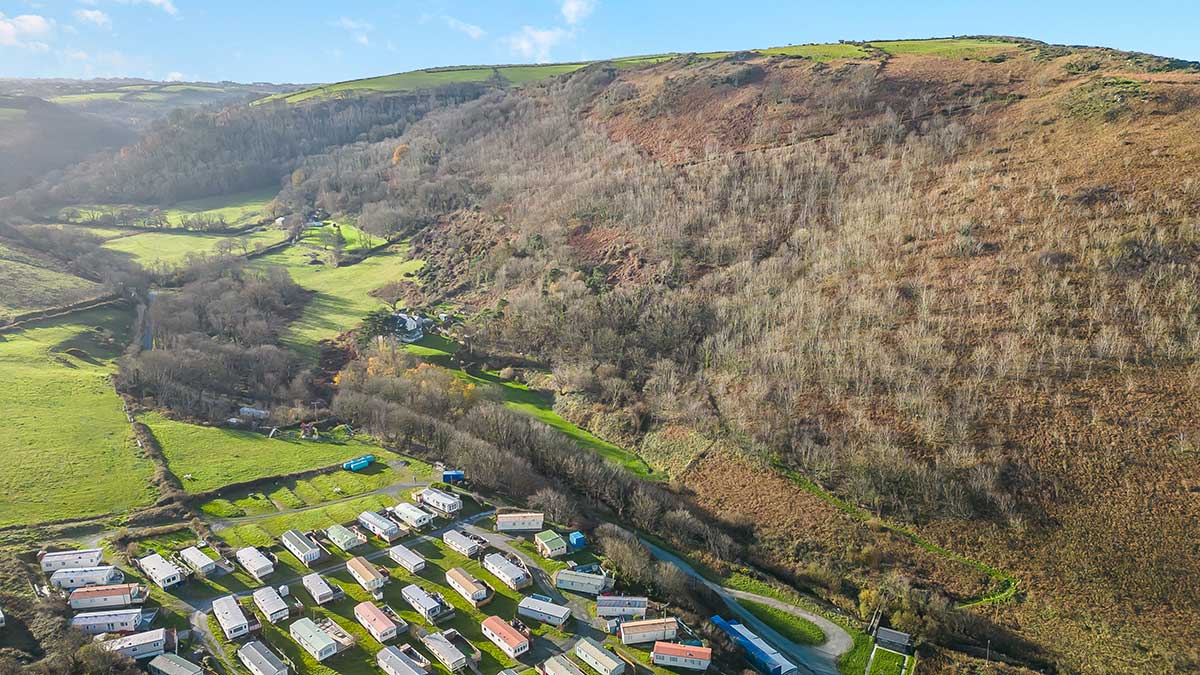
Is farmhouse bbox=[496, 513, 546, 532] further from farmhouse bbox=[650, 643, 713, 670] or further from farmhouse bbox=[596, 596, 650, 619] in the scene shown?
farmhouse bbox=[650, 643, 713, 670]

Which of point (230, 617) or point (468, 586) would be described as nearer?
point (230, 617)

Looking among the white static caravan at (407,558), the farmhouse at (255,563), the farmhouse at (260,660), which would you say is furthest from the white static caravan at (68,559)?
the white static caravan at (407,558)

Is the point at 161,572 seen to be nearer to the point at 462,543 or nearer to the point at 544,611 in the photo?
the point at 462,543

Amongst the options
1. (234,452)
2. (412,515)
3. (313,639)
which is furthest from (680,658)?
(234,452)

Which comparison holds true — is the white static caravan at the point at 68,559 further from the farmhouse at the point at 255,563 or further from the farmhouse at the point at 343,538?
the farmhouse at the point at 343,538

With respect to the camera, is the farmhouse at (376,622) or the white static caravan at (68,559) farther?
the white static caravan at (68,559)
